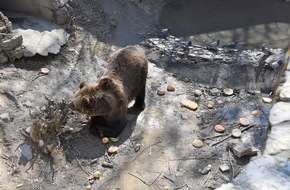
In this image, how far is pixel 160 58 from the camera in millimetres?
8266

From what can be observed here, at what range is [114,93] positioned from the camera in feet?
20.5

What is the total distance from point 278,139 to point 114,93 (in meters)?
2.50

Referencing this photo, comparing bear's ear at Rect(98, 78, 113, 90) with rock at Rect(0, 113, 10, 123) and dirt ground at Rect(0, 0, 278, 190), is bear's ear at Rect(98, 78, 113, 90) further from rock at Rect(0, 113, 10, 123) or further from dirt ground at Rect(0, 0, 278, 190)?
rock at Rect(0, 113, 10, 123)

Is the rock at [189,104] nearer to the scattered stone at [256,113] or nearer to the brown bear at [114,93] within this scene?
the brown bear at [114,93]

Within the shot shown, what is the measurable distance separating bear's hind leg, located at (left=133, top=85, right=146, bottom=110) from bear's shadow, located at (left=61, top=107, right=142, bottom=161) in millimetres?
531

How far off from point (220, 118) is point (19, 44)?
127 inches

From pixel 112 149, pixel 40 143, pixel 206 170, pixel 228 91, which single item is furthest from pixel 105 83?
pixel 228 91

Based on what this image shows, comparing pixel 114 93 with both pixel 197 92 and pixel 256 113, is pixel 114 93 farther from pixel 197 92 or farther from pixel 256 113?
pixel 256 113

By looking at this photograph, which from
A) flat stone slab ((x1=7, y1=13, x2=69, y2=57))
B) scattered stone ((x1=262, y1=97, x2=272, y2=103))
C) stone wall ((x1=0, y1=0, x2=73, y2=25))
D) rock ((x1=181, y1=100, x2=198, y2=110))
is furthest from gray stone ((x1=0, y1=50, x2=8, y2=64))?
scattered stone ((x1=262, y1=97, x2=272, y2=103))

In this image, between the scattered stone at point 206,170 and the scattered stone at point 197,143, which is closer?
the scattered stone at point 206,170

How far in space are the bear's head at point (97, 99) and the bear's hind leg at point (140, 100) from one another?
2.46 feet

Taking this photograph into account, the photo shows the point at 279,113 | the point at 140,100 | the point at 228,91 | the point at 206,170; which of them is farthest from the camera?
the point at 228,91

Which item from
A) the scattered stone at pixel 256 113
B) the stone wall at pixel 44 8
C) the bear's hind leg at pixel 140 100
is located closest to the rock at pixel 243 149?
the scattered stone at pixel 256 113

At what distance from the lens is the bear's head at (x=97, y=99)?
6.07 m
